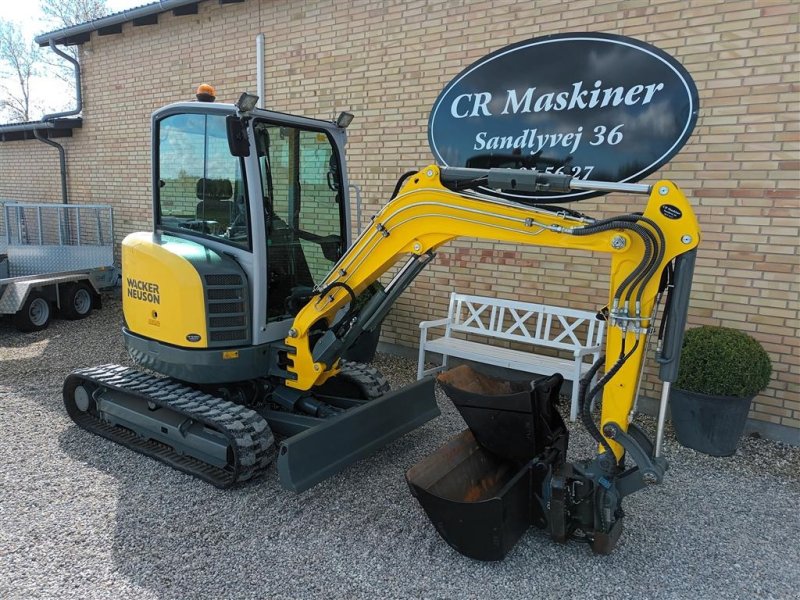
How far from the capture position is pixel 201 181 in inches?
156

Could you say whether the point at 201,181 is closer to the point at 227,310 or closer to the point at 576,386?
the point at 227,310

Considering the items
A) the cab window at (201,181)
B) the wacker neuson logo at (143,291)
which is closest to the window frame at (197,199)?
the cab window at (201,181)

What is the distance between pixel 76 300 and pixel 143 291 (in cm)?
477

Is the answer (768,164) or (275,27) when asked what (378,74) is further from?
(768,164)

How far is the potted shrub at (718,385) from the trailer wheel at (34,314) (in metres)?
7.31

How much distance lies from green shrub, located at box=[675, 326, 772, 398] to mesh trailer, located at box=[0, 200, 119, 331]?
729 centimetres

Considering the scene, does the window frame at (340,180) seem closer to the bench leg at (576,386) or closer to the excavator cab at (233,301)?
the excavator cab at (233,301)

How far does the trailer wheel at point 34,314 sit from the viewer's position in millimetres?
7309

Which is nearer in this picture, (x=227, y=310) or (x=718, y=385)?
(x=227, y=310)

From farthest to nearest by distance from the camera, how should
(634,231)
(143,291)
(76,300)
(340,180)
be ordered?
(76,300) < (340,180) < (143,291) < (634,231)

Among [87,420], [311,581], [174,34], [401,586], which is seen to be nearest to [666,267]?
[401,586]

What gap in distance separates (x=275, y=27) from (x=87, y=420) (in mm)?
5158

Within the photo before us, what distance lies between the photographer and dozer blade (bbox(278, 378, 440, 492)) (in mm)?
3268

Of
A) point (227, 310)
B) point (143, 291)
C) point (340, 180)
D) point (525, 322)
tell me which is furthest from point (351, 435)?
point (525, 322)
